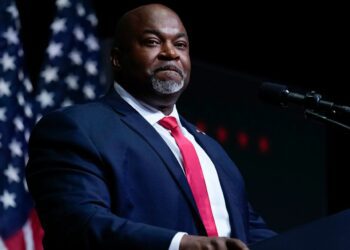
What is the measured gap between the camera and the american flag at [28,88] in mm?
3426

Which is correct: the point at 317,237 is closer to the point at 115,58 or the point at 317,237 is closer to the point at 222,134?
the point at 115,58

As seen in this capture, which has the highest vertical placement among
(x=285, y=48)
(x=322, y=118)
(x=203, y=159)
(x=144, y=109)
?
(x=322, y=118)

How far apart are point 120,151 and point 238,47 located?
276 centimetres

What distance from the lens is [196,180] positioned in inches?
75.4

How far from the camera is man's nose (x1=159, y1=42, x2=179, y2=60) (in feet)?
6.80

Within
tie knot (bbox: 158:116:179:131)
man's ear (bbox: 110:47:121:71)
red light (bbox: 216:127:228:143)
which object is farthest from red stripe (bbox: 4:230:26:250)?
tie knot (bbox: 158:116:179:131)

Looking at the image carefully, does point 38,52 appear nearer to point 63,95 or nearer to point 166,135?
point 63,95

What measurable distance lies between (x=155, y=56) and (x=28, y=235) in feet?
5.50

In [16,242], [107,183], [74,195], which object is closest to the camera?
[74,195]

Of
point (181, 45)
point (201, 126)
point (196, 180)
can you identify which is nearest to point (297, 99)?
point (196, 180)

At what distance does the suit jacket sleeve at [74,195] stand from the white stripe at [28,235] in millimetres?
1621

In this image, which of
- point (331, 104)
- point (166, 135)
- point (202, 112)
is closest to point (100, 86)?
point (202, 112)

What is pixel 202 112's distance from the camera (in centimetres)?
421

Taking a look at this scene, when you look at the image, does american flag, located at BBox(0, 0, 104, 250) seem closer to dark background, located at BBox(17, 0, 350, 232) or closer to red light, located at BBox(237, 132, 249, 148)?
dark background, located at BBox(17, 0, 350, 232)
